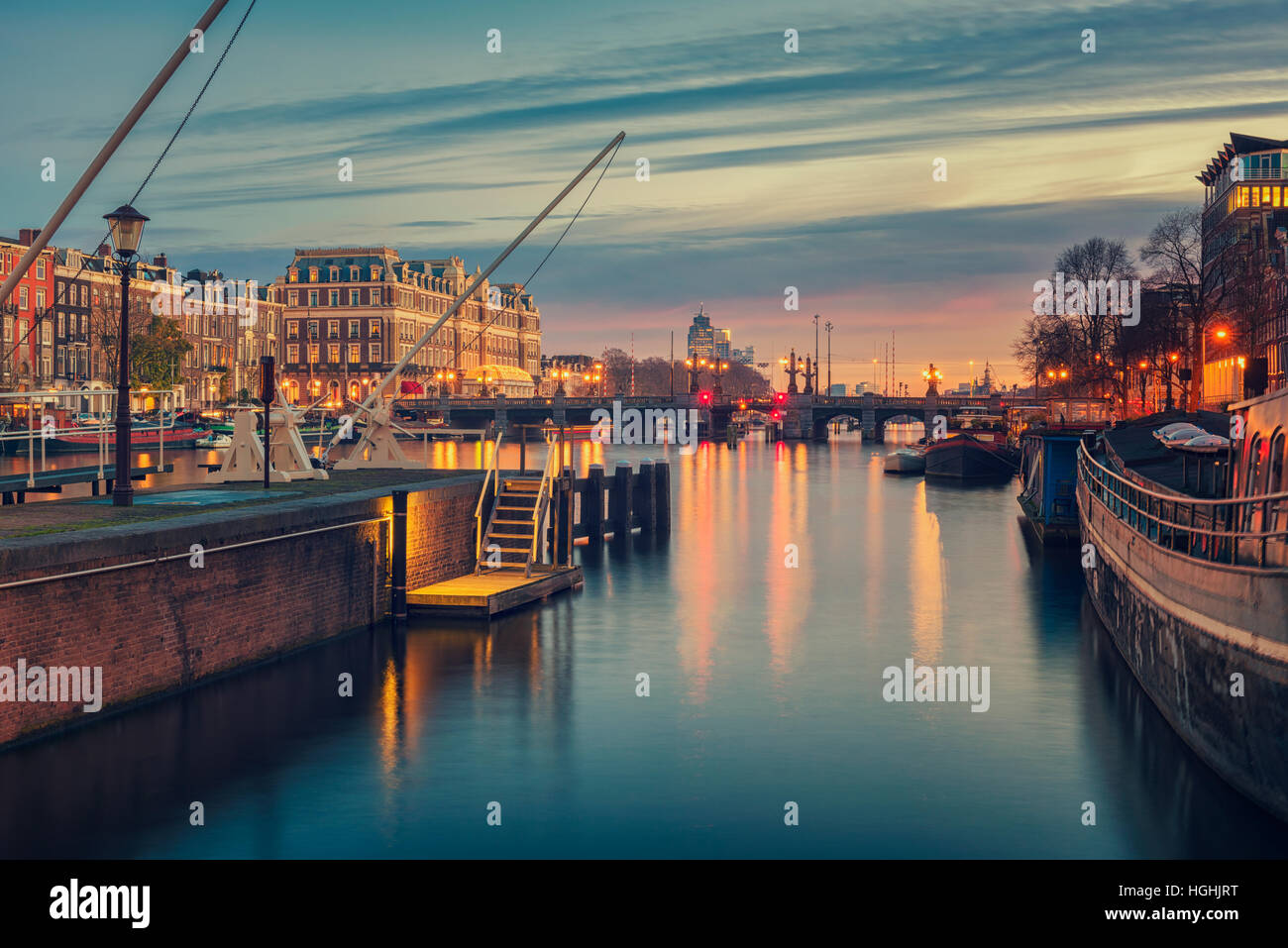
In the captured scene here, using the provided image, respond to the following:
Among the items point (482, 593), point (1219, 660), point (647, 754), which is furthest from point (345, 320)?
point (1219, 660)

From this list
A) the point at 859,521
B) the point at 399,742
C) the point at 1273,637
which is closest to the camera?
the point at 1273,637

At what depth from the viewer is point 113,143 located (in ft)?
57.9

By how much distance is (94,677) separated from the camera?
58.5 feet

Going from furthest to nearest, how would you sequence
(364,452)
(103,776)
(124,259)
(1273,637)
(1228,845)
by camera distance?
1. (364,452)
2. (124,259)
3. (103,776)
4. (1228,845)
5. (1273,637)

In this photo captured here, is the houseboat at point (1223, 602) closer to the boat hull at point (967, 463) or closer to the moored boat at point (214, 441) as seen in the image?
the boat hull at point (967, 463)

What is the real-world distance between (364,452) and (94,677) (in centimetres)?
2293

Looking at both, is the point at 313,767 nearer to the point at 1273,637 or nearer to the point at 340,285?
the point at 1273,637

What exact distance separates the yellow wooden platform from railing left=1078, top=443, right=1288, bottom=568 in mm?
12457

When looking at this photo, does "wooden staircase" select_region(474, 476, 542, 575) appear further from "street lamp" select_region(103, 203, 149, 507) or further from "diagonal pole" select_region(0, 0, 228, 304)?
"diagonal pole" select_region(0, 0, 228, 304)

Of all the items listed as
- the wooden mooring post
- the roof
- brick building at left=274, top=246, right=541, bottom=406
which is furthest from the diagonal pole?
brick building at left=274, top=246, right=541, bottom=406

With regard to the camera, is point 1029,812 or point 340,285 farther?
point 340,285

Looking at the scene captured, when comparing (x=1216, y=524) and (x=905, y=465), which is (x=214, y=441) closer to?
(x=905, y=465)

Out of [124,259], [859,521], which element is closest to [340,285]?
[859,521]

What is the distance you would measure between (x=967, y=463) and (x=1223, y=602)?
75.5 meters
